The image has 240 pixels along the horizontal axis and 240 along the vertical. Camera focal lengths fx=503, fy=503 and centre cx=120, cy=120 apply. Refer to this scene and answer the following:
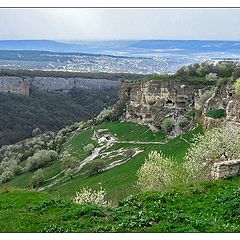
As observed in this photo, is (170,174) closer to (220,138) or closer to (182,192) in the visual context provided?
(220,138)

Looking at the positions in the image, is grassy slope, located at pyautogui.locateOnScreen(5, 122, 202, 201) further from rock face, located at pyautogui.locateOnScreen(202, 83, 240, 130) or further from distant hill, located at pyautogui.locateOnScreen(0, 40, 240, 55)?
distant hill, located at pyautogui.locateOnScreen(0, 40, 240, 55)

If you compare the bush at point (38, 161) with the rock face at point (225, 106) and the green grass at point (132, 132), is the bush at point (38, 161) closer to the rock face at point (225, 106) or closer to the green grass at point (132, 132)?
the green grass at point (132, 132)

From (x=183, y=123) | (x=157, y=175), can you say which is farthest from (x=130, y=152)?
(x=157, y=175)

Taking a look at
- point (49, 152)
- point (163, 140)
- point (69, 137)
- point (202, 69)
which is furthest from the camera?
point (69, 137)

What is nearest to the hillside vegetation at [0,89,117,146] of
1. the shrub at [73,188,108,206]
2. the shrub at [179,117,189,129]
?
→ the shrub at [179,117,189,129]

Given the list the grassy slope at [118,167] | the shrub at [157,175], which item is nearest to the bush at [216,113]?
the grassy slope at [118,167]

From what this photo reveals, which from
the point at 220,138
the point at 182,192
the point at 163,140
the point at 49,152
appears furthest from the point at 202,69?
the point at 182,192
